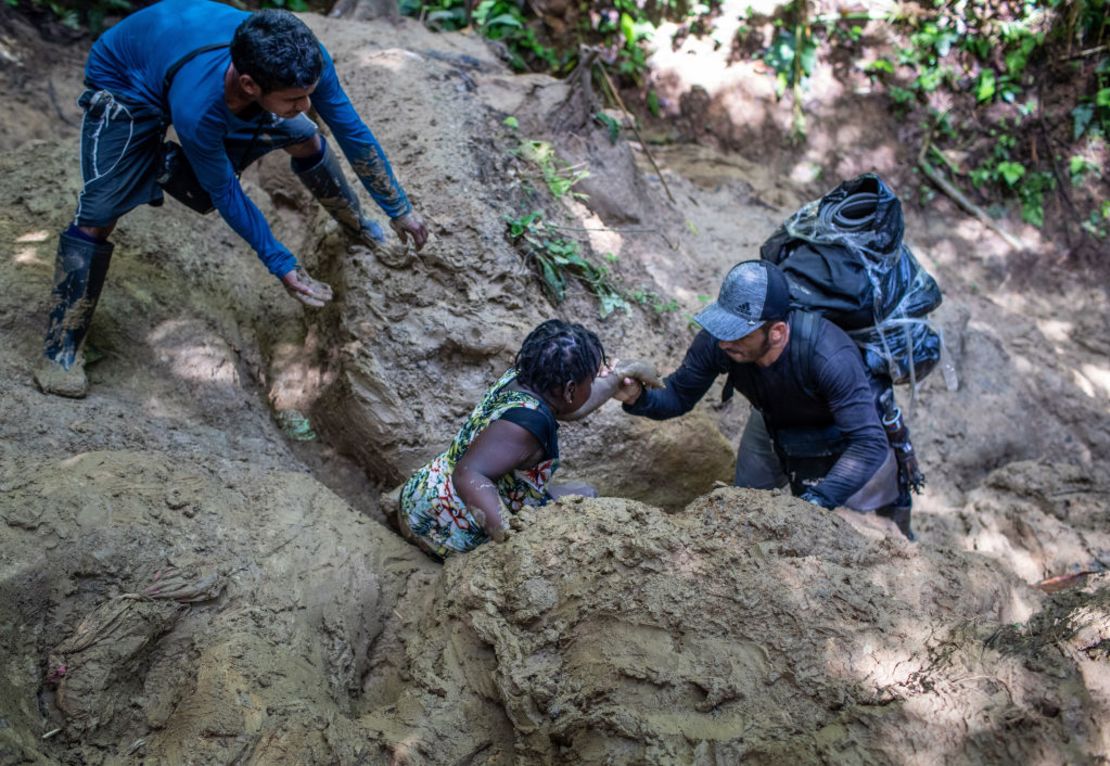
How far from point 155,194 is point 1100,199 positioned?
8.39 m

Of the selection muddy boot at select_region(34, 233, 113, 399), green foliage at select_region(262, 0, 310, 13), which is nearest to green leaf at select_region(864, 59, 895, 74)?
green foliage at select_region(262, 0, 310, 13)

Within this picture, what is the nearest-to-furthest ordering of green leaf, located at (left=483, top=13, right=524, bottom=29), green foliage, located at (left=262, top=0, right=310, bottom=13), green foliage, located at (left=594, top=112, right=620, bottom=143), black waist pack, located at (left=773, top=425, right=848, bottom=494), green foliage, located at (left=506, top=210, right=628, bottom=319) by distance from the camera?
black waist pack, located at (left=773, top=425, right=848, bottom=494), green foliage, located at (left=506, top=210, right=628, bottom=319), green foliage, located at (left=594, top=112, right=620, bottom=143), green foliage, located at (left=262, top=0, right=310, bottom=13), green leaf, located at (left=483, top=13, right=524, bottom=29)

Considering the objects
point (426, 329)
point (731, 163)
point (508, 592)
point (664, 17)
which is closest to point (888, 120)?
point (731, 163)

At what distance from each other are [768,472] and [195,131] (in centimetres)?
295

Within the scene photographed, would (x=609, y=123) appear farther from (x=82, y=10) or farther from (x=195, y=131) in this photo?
(x=82, y=10)

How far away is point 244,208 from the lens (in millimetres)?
3354

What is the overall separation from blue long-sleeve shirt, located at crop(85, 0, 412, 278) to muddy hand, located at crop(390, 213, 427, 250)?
1.96ft

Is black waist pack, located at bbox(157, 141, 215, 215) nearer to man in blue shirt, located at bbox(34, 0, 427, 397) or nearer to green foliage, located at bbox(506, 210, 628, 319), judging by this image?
man in blue shirt, located at bbox(34, 0, 427, 397)

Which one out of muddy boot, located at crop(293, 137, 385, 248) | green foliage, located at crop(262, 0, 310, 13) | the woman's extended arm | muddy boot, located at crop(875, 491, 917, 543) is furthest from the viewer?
green foliage, located at crop(262, 0, 310, 13)

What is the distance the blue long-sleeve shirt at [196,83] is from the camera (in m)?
3.04

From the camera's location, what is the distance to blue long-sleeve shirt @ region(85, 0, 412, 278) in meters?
3.04

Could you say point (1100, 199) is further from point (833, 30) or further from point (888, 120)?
point (833, 30)

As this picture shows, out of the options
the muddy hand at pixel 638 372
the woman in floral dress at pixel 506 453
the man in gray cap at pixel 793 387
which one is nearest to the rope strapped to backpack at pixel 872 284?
the man in gray cap at pixel 793 387

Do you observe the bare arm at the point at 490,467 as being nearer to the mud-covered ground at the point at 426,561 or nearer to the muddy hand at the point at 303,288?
the mud-covered ground at the point at 426,561
